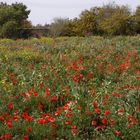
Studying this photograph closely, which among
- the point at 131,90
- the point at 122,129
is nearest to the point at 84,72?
the point at 131,90

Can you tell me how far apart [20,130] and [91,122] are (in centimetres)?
122

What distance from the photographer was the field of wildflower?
20.7 feet

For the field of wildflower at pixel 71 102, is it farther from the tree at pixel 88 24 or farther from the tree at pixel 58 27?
the tree at pixel 58 27

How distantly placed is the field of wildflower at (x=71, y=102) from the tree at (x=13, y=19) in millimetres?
34546

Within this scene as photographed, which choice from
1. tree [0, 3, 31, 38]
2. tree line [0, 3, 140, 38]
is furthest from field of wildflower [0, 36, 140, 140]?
tree [0, 3, 31, 38]

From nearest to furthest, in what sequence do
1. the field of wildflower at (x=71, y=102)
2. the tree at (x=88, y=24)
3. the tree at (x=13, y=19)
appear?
1. the field of wildflower at (x=71, y=102)
2. the tree at (x=88, y=24)
3. the tree at (x=13, y=19)

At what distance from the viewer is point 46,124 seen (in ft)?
21.7

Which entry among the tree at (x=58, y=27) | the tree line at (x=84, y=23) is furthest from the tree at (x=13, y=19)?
the tree at (x=58, y=27)

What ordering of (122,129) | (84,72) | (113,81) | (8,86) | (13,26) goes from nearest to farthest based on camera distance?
1. (122,129)
2. (8,86)
3. (113,81)
4. (84,72)
5. (13,26)

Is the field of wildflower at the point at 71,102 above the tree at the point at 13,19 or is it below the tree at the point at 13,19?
below

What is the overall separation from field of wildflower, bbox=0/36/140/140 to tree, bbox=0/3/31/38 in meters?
34.5

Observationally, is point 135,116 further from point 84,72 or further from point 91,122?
point 84,72

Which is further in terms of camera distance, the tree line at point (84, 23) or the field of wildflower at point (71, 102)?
the tree line at point (84, 23)

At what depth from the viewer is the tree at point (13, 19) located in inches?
1836
